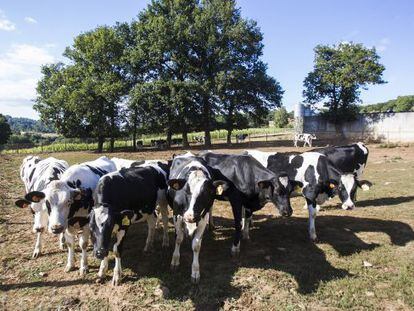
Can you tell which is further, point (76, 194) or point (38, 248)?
point (38, 248)

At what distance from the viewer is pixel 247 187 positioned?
26.8 feet

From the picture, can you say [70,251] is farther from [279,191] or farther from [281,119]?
[281,119]

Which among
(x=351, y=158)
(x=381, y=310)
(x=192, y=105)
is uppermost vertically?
(x=192, y=105)

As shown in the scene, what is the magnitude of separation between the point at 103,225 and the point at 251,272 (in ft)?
9.28

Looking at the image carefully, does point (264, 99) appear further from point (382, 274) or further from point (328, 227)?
point (382, 274)

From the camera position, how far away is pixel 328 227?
31.9 ft

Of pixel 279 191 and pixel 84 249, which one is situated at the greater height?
pixel 279 191

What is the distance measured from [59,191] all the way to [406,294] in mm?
5986

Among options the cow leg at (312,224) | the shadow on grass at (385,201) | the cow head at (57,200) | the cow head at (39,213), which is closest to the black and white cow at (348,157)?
the shadow on grass at (385,201)

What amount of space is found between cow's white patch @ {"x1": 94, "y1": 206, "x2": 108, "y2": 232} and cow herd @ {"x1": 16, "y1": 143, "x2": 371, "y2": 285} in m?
0.02

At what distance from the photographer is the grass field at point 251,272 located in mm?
5898

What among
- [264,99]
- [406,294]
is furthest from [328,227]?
[264,99]

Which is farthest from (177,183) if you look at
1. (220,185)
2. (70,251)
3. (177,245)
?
(70,251)

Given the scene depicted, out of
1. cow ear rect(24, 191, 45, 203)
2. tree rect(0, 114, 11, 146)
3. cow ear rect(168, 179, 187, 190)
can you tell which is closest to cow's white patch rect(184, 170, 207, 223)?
cow ear rect(168, 179, 187, 190)
